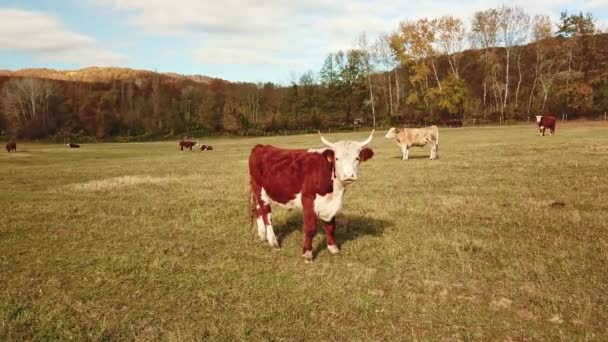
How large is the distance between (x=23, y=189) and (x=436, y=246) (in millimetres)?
15839

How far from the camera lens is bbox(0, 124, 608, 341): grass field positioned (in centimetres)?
537

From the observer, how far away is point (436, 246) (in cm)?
822

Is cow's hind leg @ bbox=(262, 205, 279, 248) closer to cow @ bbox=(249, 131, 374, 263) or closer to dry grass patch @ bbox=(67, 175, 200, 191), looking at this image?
cow @ bbox=(249, 131, 374, 263)

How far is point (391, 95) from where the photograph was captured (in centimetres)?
8681

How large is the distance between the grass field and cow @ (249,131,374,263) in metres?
0.62

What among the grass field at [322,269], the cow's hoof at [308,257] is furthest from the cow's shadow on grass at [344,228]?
the cow's hoof at [308,257]

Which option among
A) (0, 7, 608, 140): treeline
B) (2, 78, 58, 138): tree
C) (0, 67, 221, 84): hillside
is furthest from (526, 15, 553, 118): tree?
(0, 67, 221, 84): hillside

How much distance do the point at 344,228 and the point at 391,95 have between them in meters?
80.2

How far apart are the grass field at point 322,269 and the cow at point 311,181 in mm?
616

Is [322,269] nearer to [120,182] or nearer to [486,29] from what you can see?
[120,182]

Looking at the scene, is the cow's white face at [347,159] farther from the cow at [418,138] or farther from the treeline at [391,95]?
the treeline at [391,95]

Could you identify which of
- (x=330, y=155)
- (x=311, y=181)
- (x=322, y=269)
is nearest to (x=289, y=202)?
(x=311, y=181)

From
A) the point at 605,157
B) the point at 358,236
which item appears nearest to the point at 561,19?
the point at 605,157

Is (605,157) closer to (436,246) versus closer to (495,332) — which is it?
(436,246)
